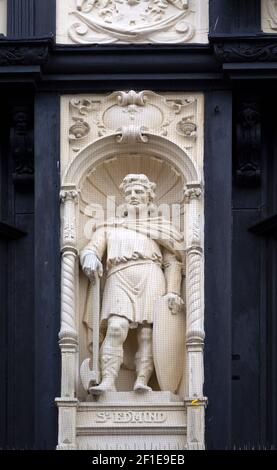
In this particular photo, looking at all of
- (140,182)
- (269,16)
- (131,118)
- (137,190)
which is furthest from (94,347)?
(269,16)

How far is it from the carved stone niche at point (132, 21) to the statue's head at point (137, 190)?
138cm

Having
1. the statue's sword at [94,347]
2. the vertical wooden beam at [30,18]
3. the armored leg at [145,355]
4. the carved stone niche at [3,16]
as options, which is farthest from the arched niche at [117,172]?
→ the carved stone niche at [3,16]

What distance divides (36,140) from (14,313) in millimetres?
1727

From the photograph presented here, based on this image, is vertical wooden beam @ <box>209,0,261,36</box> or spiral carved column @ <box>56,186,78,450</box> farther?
vertical wooden beam @ <box>209,0,261,36</box>

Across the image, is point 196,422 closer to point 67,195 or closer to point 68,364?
point 68,364

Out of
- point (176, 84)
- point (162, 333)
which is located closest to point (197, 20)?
point (176, 84)

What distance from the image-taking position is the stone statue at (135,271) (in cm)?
3944

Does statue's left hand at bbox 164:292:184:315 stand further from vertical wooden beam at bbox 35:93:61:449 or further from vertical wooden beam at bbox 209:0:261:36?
vertical wooden beam at bbox 209:0:261:36

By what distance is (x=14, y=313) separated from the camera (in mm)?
39844

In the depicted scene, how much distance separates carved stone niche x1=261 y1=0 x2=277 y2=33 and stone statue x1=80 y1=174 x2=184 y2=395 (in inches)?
76.4

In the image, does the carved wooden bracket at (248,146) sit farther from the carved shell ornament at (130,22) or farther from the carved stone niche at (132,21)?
the carved shell ornament at (130,22)

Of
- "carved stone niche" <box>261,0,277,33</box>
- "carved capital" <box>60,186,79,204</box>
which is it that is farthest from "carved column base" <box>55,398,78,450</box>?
"carved stone niche" <box>261,0,277,33</box>

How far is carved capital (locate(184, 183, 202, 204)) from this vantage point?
39.8m
